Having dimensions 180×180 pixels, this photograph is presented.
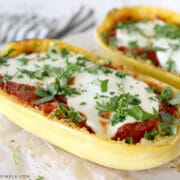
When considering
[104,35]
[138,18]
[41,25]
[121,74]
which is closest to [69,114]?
[121,74]

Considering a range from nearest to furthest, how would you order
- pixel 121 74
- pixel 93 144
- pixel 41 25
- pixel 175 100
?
1. pixel 93 144
2. pixel 175 100
3. pixel 121 74
4. pixel 41 25

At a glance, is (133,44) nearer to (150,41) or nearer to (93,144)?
(150,41)

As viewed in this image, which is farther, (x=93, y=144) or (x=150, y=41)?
(x=150, y=41)

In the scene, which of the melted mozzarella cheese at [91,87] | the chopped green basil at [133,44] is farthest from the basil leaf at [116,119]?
the chopped green basil at [133,44]

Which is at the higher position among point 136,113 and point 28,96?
point 136,113

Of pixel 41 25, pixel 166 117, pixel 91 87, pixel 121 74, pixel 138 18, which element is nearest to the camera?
pixel 166 117

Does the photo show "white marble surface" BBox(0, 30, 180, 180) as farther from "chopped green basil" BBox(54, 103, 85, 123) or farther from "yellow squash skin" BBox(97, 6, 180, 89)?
"yellow squash skin" BBox(97, 6, 180, 89)

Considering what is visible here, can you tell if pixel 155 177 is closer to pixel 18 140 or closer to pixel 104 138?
pixel 104 138

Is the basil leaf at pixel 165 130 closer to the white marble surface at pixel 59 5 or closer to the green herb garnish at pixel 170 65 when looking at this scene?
the green herb garnish at pixel 170 65
